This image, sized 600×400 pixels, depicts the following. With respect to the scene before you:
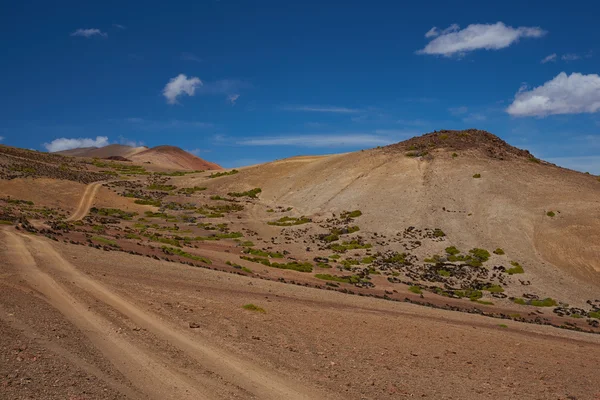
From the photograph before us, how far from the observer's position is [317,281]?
3738cm

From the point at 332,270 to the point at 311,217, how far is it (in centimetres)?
2287

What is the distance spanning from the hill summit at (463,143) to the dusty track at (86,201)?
50.7 metres

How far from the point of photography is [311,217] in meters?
66.0

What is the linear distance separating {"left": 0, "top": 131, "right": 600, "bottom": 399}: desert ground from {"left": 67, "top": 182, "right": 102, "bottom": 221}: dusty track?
28.5 inches

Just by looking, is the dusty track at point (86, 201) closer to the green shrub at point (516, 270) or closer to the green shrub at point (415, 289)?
the green shrub at point (415, 289)

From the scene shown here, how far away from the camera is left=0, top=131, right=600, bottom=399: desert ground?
13672 mm

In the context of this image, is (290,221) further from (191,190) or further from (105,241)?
(105,241)

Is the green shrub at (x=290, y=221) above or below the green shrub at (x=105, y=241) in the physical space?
above

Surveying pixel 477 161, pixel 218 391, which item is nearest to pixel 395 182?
pixel 477 161

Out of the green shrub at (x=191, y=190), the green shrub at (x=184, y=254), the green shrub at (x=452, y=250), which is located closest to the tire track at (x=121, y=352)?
the green shrub at (x=184, y=254)

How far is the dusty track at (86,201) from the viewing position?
193 ft

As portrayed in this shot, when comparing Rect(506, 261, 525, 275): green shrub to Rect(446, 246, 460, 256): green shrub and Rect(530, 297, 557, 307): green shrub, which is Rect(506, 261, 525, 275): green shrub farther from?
Rect(530, 297, 557, 307): green shrub

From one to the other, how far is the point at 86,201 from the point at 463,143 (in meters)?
60.6

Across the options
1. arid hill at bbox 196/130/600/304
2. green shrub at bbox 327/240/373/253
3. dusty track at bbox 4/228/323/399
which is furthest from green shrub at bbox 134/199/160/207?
dusty track at bbox 4/228/323/399
